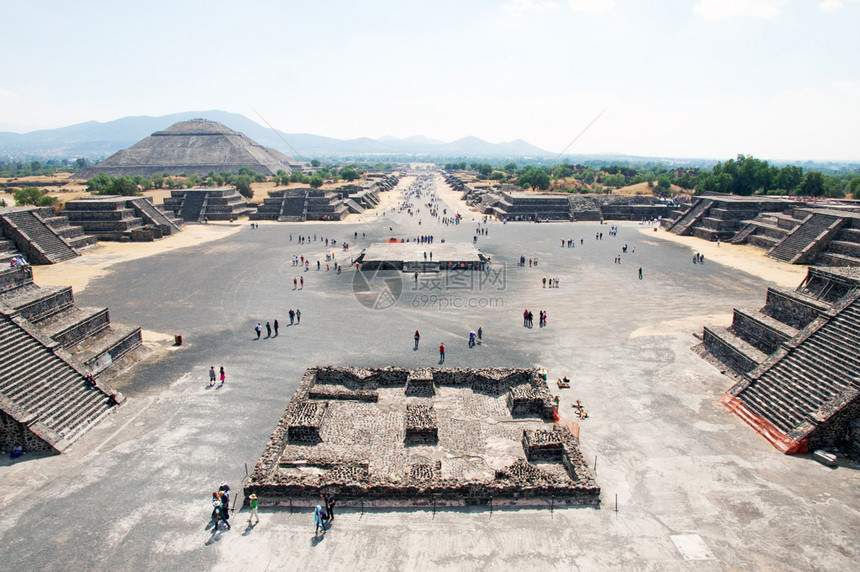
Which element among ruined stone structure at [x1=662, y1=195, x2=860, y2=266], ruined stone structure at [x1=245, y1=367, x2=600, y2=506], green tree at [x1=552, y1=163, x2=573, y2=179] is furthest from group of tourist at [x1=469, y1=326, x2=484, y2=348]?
green tree at [x1=552, y1=163, x2=573, y2=179]

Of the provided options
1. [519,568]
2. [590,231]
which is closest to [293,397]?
[519,568]

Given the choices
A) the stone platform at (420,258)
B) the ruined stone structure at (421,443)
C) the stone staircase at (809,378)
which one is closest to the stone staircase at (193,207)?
the stone platform at (420,258)

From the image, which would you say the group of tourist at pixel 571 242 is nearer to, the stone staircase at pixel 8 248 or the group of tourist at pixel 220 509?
the group of tourist at pixel 220 509

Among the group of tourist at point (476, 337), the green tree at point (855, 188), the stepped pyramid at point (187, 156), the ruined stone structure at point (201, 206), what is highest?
the stepped pyramid at point (187, 156)

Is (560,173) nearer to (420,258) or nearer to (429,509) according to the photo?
(420,258)

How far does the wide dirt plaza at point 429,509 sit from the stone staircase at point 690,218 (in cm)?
2808

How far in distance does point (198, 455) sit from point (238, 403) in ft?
10.9

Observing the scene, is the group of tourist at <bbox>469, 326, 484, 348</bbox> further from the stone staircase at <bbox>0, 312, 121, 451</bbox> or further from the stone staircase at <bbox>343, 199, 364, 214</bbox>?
the stone staircase at <bbox>343, 199, 364, 214</bbox>

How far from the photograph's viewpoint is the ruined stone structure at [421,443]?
1251 cm

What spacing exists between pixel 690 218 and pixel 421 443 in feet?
197

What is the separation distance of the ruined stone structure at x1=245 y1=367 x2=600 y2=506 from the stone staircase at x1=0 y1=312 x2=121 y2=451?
7027mm

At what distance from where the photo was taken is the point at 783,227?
5041 centimetres

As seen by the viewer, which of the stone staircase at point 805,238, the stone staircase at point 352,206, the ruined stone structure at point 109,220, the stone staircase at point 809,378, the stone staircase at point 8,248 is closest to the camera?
the stone staircase at point 809,378

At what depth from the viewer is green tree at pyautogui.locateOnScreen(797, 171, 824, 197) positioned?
2842 inches
